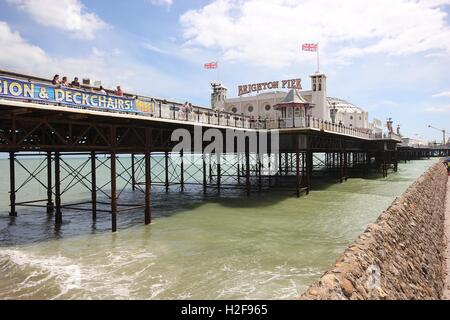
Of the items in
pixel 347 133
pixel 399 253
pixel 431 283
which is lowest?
pixel 431 283

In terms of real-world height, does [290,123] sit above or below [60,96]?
above

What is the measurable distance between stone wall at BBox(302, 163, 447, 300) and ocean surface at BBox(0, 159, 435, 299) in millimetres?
2203

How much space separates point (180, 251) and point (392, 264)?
8.09 metres

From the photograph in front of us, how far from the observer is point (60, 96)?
14.1 metres

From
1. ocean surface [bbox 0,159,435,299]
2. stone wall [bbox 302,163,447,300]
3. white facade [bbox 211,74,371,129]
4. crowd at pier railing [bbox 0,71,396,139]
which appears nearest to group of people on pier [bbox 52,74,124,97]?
crowd at pier railing [bbox 0,71,396,139]

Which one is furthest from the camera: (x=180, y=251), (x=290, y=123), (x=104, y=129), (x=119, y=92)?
(x=290, y=123)

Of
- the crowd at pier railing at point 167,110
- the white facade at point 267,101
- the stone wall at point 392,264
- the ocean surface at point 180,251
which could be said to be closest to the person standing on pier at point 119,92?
the crowd at pier railing at point 167,110

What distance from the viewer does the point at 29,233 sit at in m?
18.6

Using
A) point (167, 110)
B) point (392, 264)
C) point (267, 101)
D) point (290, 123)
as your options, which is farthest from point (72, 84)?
point (267, 101)

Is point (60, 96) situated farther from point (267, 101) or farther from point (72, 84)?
point (267, 101)
